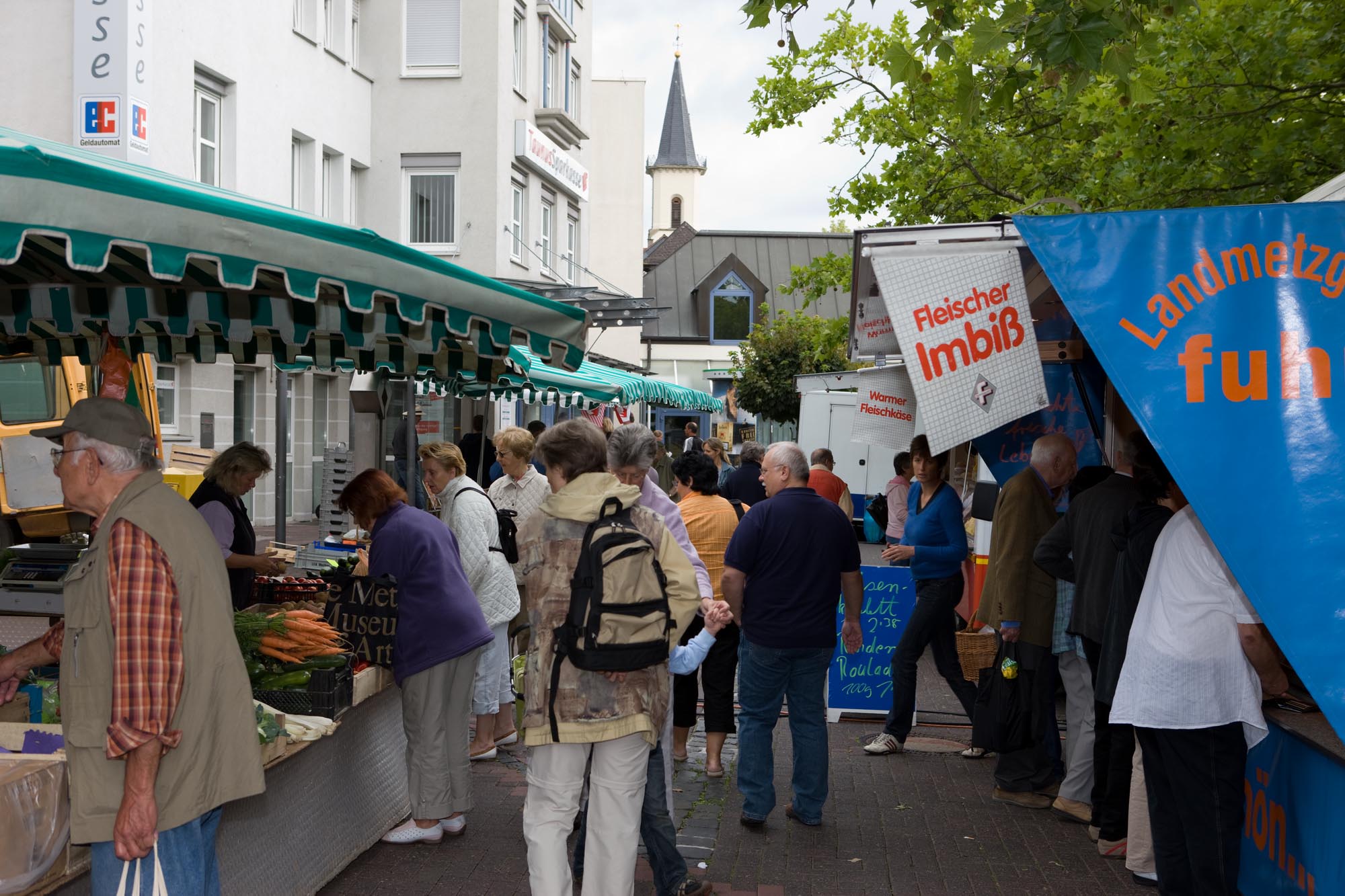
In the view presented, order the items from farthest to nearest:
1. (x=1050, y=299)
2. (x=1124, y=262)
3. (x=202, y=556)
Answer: (x=1050, y=299)
(x=1124, y=262)
(x=202, y=556)

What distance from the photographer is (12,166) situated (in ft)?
10.9

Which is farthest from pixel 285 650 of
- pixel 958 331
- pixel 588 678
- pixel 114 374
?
pixel 958 331

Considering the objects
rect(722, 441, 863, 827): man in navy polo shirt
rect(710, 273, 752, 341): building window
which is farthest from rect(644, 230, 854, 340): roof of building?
rect(722, 441, 863, 827): man in navy polo shirt

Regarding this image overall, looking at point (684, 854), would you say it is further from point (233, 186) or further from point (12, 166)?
point (233, 186)

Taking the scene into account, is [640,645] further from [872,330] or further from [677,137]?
[677,137]

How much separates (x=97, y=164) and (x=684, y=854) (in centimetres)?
397

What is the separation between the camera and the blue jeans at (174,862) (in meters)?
3.47

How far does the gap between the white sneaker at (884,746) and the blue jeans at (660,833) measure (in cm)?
307

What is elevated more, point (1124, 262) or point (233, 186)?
point (233, 186)

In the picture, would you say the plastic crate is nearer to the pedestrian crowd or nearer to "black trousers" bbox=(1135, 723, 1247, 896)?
the pedestrian crowd

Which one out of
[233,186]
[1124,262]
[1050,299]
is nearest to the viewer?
[1124,262]

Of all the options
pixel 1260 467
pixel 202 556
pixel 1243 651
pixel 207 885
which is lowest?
pixel 207 885

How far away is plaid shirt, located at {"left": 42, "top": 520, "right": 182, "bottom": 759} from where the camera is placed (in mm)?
3338

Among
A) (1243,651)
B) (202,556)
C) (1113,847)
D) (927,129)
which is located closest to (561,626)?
(202,556)
